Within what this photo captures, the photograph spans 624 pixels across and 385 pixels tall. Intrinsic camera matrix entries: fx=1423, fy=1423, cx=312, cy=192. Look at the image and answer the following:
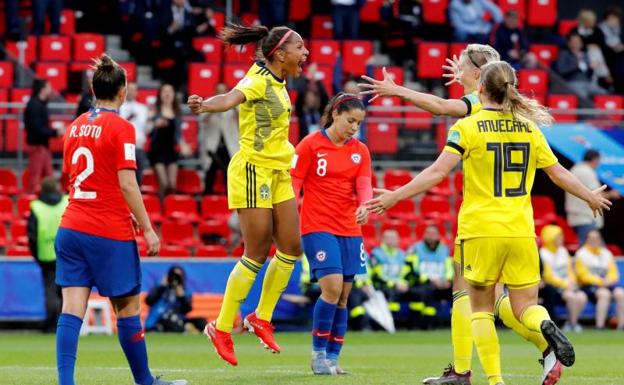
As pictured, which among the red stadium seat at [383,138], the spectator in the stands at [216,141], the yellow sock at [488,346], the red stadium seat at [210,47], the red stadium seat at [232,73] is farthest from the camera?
the red stadium seat at [210,47]

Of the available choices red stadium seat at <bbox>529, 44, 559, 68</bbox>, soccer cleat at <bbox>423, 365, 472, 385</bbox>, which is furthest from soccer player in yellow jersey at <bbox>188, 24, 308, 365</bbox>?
red stadium seat at <bbox>529, 44, 559, 68</bbox>

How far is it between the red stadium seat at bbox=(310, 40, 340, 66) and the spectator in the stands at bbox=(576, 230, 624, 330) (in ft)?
20.2

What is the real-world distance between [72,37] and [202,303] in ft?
21.2

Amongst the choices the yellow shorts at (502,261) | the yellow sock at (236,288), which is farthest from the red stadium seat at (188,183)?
the yellow shorts at (502,261)

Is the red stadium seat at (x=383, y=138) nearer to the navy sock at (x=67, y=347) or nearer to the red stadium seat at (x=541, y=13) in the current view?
the red stadium seat at (x=541, y=13)

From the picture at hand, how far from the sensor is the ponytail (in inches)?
448

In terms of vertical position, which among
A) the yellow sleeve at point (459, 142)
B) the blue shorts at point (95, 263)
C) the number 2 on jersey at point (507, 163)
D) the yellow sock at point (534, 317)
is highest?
the yellow sleeve at point (459, 142)

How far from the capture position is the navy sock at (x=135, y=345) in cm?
908

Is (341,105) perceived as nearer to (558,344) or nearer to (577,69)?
(558,344)

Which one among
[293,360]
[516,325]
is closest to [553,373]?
[516,325]

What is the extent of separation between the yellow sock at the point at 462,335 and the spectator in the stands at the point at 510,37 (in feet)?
48.8

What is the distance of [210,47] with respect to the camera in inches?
955

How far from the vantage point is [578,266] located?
20188mm

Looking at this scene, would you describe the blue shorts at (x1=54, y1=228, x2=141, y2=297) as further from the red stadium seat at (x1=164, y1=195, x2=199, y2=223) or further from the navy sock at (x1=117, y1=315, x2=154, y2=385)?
the red stadium seat at (x1=164, y1=195, x2=199, y2=223)
